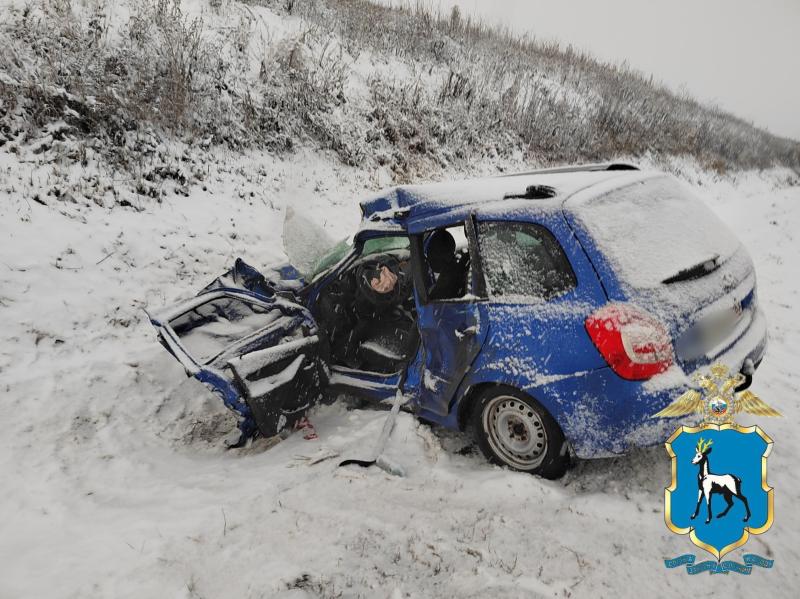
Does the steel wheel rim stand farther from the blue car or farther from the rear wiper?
the rear wiper

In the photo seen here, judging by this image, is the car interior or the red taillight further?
the car interior

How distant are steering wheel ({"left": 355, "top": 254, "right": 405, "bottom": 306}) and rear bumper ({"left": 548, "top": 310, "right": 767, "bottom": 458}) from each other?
155cm

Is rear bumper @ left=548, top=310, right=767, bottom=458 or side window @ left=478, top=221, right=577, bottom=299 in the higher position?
side window @ left=478, top=221, right=577, bottom=299

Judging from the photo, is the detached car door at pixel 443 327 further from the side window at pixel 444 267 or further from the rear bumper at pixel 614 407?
the rear bumper at pixel 614 407

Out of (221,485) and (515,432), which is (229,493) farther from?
(515,432)

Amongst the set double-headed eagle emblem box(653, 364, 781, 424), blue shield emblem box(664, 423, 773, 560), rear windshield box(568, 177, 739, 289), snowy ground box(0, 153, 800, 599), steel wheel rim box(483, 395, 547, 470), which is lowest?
snowy ground box(0, 153, 800, 599)

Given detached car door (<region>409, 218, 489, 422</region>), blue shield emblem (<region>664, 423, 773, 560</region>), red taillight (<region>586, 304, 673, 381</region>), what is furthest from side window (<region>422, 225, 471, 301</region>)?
blue shield emblem (<region>664, 423, 773, 560</region>)

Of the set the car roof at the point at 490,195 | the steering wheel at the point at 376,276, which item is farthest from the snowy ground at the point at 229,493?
the car roof at the point at 490,195

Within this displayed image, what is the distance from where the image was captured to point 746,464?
222cm

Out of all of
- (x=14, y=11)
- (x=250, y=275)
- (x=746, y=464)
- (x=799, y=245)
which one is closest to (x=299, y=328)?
(x=250, y=275)

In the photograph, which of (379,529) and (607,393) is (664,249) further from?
(379,529)

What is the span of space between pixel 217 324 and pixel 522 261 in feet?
8.83

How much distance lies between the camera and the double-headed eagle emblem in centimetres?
233

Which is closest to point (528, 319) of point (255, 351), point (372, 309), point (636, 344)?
point (636, 344)
